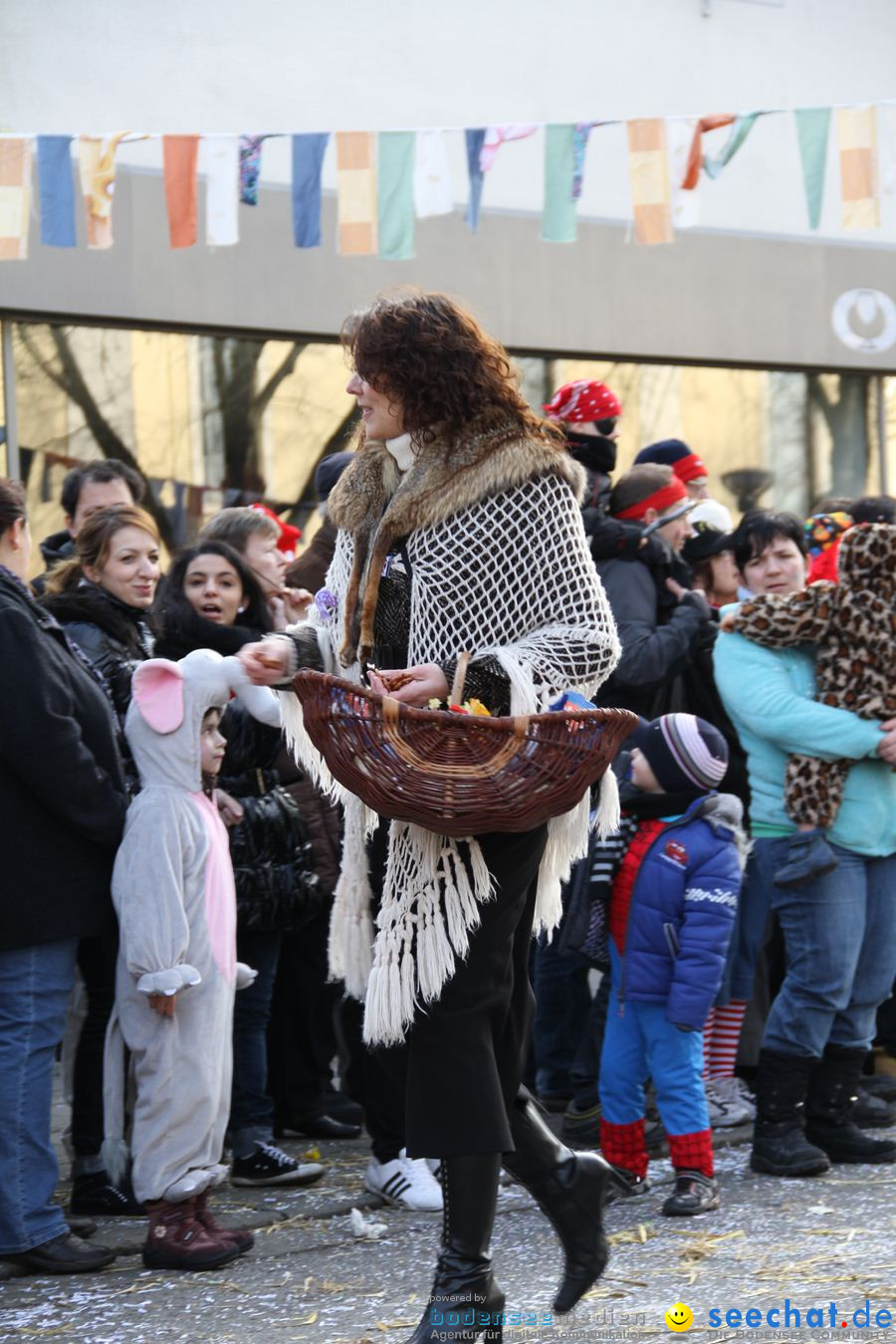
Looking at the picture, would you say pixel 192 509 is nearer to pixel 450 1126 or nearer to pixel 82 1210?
pixel 82 1210

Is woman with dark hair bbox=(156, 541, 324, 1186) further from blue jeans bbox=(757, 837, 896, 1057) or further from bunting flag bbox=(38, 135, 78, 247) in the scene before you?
bunting flag bbox=(38, 135, 78, 247)

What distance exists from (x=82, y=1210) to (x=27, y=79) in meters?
6.66

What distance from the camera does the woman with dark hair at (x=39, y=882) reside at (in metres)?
4.22

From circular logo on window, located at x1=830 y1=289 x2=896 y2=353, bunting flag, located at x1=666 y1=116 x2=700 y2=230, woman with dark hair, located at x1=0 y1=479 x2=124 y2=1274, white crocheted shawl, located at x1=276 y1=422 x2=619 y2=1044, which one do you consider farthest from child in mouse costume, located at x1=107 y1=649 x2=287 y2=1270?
circular logo on window, located at x1=830 y1=289 x2=896 y2=353

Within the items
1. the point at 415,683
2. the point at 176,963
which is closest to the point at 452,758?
the point at 415,683

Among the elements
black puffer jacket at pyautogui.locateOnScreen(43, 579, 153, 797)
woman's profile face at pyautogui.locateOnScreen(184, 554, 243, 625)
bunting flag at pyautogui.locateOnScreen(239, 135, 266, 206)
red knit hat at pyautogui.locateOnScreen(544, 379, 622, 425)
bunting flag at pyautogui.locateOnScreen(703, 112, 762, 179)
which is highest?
bunting flag at pyautogui.locateOnScreen(703, 112, 762, 179)

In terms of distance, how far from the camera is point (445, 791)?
10.6ft

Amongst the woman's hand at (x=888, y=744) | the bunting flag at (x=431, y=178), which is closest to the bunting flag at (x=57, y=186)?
the bunting flag at (x=431, y=178)

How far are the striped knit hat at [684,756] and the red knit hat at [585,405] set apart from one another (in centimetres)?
135

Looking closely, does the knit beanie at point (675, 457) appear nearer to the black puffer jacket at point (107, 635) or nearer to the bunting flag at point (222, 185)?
the bunting flag at point (222, 185)

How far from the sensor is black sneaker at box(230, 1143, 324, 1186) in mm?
5156

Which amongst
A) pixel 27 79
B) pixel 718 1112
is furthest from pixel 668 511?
pixel 27 79

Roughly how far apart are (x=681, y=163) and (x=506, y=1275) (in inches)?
232

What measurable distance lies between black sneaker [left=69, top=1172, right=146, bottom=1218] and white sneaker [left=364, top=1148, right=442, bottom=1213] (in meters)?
0.67
